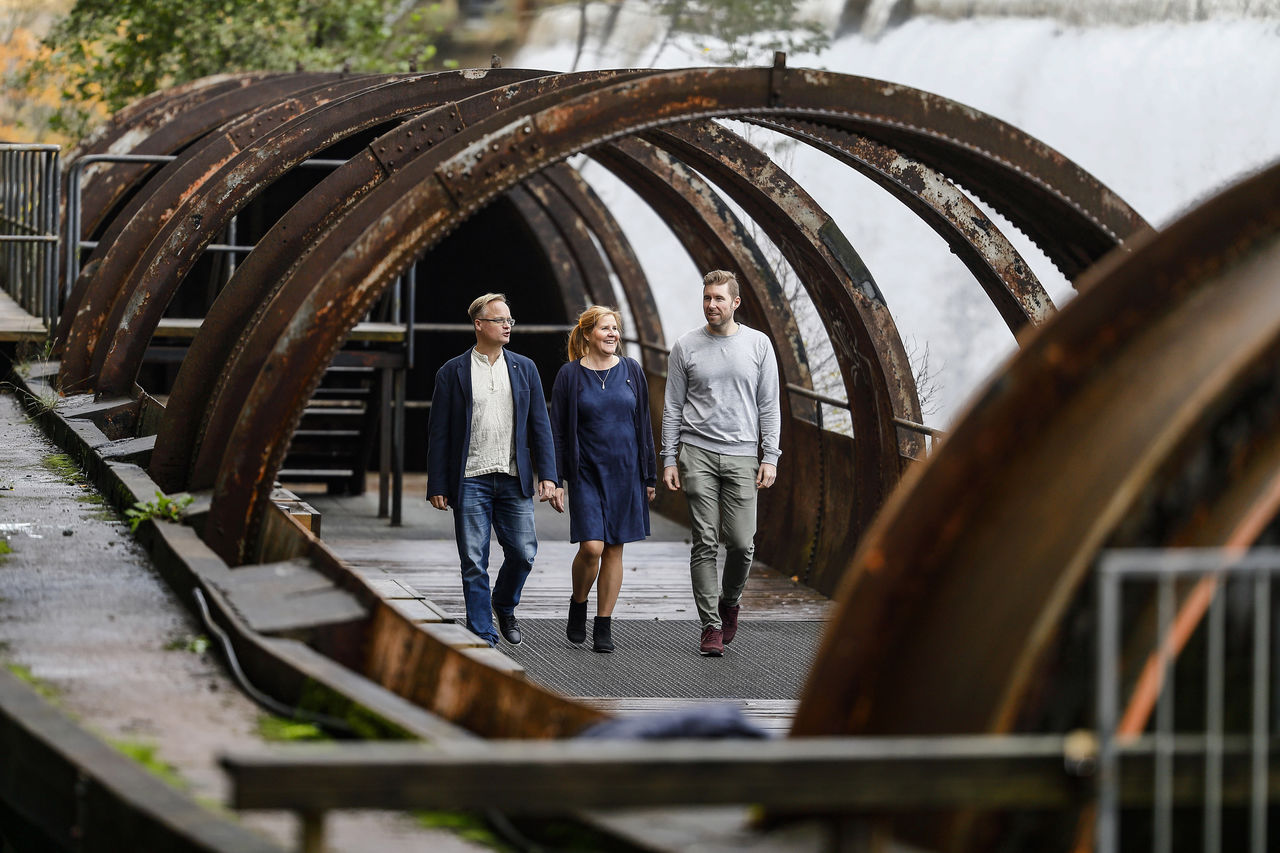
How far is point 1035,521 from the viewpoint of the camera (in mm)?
3131

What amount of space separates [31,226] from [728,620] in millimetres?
7698

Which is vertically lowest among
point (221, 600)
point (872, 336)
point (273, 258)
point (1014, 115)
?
point (221, 600)

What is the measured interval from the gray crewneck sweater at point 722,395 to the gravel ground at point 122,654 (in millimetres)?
2732

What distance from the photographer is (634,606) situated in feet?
33.0

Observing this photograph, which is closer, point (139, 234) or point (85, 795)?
point (85, 795)

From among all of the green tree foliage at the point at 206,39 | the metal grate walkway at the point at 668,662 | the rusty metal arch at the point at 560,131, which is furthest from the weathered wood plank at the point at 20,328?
the green tree foliage at the point at 206,39

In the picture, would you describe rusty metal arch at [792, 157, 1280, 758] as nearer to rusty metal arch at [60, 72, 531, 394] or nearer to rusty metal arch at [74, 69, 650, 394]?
rusty metal arch at [74, 69, 650, 394]

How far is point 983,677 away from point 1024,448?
51 cm

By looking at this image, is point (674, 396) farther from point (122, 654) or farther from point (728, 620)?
point (122, 654)

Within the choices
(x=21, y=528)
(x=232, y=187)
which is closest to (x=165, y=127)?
(x=232, y=187)

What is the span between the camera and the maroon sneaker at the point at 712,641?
27.7 feet

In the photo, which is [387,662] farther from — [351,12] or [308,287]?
[351,12]

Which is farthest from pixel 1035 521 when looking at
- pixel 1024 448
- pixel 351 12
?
pixel 351 12

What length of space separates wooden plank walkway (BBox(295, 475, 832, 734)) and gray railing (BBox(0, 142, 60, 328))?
2.82 meters
